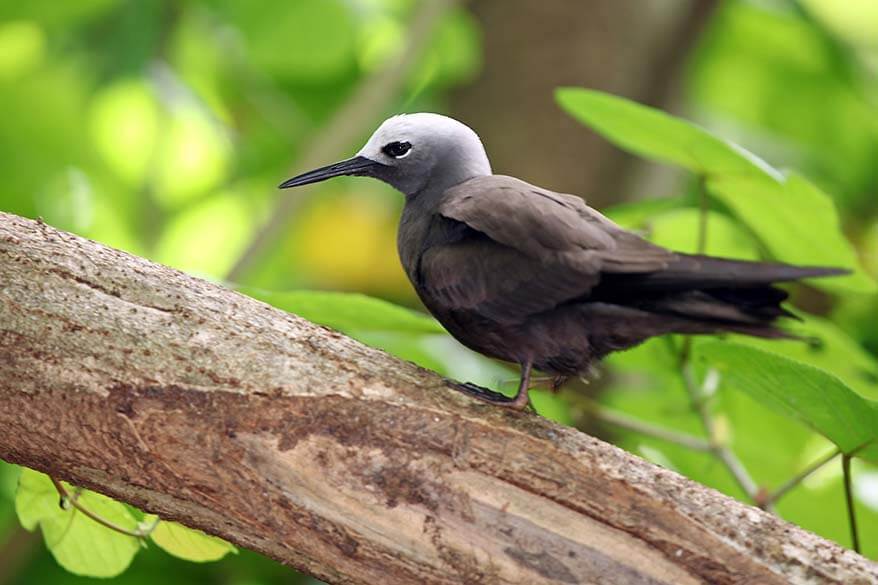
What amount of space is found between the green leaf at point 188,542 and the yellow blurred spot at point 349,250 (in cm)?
217

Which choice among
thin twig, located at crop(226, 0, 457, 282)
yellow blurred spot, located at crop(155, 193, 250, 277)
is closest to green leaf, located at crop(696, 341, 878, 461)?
thin twig, located at crop(226, 0, 457, 282)

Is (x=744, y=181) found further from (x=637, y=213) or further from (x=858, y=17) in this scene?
(x=858, y=17)

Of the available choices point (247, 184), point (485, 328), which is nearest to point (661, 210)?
point (485, 328)

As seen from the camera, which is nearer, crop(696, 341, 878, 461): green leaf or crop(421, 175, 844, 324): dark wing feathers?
crop(421, 175, 844, 324): dark wing feathers

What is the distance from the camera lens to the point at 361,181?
392cm

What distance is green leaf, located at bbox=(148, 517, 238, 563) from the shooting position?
5.21ft

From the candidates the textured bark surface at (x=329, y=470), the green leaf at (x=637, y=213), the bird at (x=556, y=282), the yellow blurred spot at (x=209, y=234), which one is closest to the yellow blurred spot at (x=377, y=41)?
the yellow blurred spot at (x=209, y=234)

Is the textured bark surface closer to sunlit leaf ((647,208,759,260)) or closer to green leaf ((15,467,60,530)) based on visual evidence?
green leaf ((15,467,60,530))

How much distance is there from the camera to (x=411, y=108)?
3.42 m

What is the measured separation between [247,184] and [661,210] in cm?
191

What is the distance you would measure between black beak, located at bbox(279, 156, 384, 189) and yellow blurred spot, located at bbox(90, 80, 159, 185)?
203 cm

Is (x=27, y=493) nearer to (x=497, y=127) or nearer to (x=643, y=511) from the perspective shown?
(x=643, y=511)

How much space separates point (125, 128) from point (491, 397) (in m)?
2.99

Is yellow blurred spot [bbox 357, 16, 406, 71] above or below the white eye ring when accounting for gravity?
above
